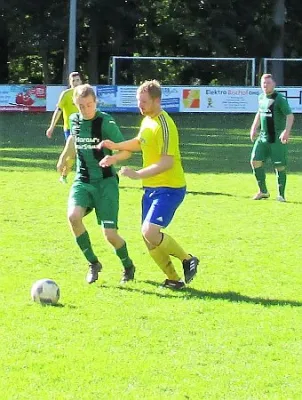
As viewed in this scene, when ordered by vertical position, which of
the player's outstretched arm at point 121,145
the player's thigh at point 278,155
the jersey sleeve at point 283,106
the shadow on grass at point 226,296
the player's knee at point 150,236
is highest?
the jersey sleeve at point 283,106

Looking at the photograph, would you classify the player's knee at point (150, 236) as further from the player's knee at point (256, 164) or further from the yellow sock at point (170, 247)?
the player's knee at point (256, 164)

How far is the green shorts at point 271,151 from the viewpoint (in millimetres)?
13750

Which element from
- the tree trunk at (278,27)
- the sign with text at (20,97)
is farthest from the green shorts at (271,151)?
the tree trunk at (278,27)

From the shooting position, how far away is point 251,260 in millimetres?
9195

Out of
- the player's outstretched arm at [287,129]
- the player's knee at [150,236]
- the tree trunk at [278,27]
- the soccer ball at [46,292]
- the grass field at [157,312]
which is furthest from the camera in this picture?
the tree trunk at [278,27]

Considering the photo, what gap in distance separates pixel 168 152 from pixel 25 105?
24603 mm

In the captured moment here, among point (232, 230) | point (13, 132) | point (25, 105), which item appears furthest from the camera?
point (25, 105)

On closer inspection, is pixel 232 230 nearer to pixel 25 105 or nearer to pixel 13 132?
pixel 13 132

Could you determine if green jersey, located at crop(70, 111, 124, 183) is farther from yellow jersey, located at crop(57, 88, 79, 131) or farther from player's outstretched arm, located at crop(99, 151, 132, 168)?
yellow jersey, located at crop(57, 88, 79, 131)

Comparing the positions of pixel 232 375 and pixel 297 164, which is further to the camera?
pixel 297 164

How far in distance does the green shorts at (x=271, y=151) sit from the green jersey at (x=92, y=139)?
6118 mm

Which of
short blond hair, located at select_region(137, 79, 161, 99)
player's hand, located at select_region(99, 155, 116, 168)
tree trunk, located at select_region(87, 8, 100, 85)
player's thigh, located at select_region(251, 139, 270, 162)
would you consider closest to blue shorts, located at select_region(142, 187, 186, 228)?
player's hand, located at select_region(99, 155, 116, 168)

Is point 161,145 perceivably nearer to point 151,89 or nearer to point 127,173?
point 151,89

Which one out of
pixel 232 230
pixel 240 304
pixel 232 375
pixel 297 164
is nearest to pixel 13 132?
pixel 297 164
